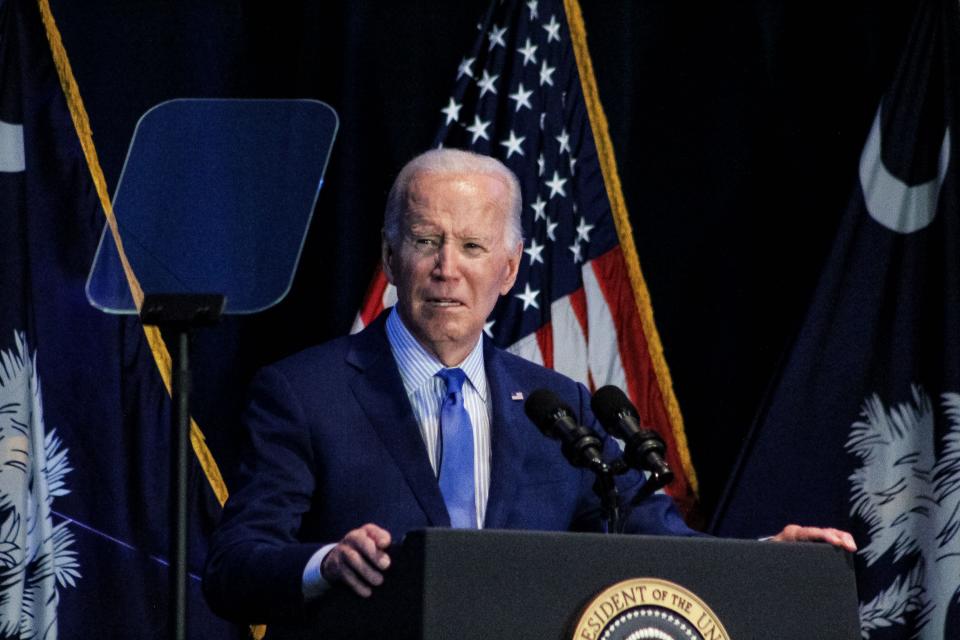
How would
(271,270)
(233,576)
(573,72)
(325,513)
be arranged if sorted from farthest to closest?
(573,72)
(271,270)
(325,513)
(233,576)

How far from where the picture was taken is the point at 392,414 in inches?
103

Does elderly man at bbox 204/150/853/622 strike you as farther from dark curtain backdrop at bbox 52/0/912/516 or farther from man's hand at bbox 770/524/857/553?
dark curtain backdrop at bbox 52/0/912/516

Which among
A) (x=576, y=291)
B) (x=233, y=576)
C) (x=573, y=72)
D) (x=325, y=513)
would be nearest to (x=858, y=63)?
(x=573, y=72)

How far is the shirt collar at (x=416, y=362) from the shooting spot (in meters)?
2.77

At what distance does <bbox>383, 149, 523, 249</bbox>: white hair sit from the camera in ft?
9.09

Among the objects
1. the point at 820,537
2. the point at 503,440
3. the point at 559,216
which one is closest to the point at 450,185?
the point at 503,440

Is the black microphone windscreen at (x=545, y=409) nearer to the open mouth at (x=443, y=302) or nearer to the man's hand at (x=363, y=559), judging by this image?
the man's hand at (x=363, y=559)

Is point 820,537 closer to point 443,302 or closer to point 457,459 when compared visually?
point 457,459

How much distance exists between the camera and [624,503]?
2.77 meters

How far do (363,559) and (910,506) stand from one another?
2.49 meters

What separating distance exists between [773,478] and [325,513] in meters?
1.88

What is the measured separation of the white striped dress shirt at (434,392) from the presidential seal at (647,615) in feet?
2.57

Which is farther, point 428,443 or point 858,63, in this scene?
point 858,63

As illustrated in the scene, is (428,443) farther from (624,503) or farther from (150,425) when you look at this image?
(150,425)
